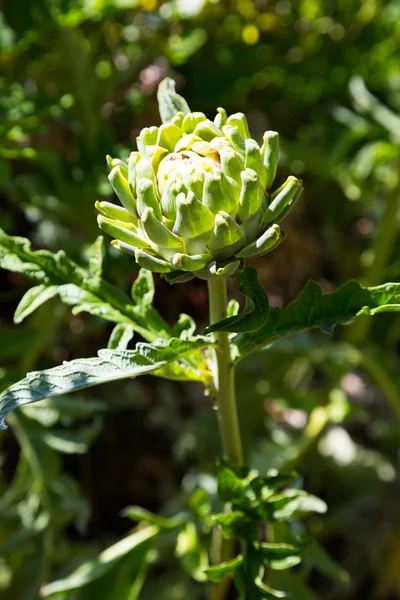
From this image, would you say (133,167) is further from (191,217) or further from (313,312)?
(313,312)

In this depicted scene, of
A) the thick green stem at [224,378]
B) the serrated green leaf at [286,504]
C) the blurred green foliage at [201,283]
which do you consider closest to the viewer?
the thick green stem at [224,378]

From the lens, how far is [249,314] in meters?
0.63

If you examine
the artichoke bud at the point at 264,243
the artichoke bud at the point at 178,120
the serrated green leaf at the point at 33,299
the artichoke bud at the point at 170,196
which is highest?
the artichoke bud at the point at 178,120

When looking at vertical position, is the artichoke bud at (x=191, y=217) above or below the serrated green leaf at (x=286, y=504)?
above

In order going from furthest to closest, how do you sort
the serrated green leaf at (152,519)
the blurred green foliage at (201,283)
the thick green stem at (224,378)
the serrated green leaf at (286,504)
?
the blurred green foliage at (201,283) → the serrated green leaf at (152,519) → the serrated green leaf at (286,504) → the thick green stem at (224,378)

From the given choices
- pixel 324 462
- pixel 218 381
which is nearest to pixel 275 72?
pixel 324 462

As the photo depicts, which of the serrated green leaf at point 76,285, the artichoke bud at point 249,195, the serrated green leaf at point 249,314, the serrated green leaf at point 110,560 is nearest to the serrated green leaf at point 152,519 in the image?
Answer: the serrated green leaf at point 110,560

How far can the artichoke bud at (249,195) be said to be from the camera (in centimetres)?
58

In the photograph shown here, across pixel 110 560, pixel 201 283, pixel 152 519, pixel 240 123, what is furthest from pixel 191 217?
pixel 201 283

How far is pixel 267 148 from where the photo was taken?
0.64 metres

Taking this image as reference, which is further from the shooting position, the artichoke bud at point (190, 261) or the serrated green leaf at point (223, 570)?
the serrated green leaf at point (223, 570)

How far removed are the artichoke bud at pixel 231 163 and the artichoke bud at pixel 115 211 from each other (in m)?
0.11

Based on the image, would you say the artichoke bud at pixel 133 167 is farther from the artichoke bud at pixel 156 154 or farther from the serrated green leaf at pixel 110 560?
the serrated green leaf at pixel 110 560

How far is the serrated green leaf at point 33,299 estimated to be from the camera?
2.48 feet
